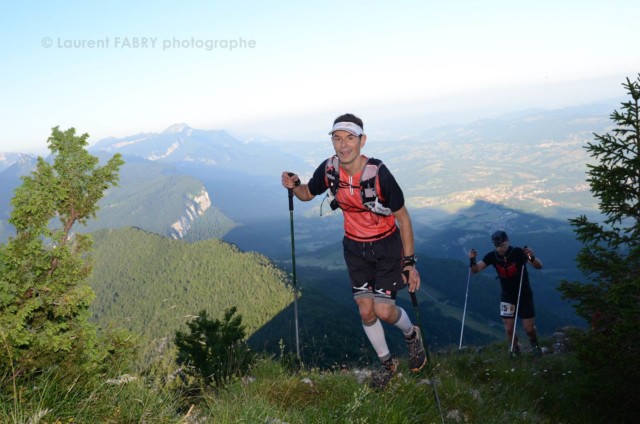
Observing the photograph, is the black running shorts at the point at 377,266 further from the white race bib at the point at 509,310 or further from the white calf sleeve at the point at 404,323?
the white race bib at the point at 509,310

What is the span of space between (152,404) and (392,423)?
7.51ft

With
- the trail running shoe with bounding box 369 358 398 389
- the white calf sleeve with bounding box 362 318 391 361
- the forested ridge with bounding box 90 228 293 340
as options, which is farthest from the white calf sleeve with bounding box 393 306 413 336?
A: the forested ridge with bounding box 90 228 293 340

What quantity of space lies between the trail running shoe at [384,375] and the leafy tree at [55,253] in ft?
15.3

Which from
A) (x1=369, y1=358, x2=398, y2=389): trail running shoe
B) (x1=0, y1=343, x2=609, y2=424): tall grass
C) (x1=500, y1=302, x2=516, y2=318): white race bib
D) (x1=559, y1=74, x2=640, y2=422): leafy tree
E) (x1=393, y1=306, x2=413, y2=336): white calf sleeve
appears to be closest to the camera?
(x1=0, y1=343, x2=609, y2=424): tall grass

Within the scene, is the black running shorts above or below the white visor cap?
below

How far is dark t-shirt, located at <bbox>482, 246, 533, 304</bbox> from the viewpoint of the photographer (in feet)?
40.4

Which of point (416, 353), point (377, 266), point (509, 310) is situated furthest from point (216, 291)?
point (377, 266)

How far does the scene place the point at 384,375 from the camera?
596 cm

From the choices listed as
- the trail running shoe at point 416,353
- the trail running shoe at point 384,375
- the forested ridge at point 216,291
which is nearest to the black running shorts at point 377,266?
the trail running shoe at point 416,353

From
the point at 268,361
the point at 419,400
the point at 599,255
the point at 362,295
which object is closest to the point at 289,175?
the point at 362,295

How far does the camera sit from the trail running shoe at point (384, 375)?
19.1 ft

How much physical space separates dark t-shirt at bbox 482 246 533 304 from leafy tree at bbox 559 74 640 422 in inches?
111

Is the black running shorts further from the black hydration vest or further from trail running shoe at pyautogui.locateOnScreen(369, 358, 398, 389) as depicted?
trail running shoe at pyautogui.locateOnScreen(369, 358, 398, 389)

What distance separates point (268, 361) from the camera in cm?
654
